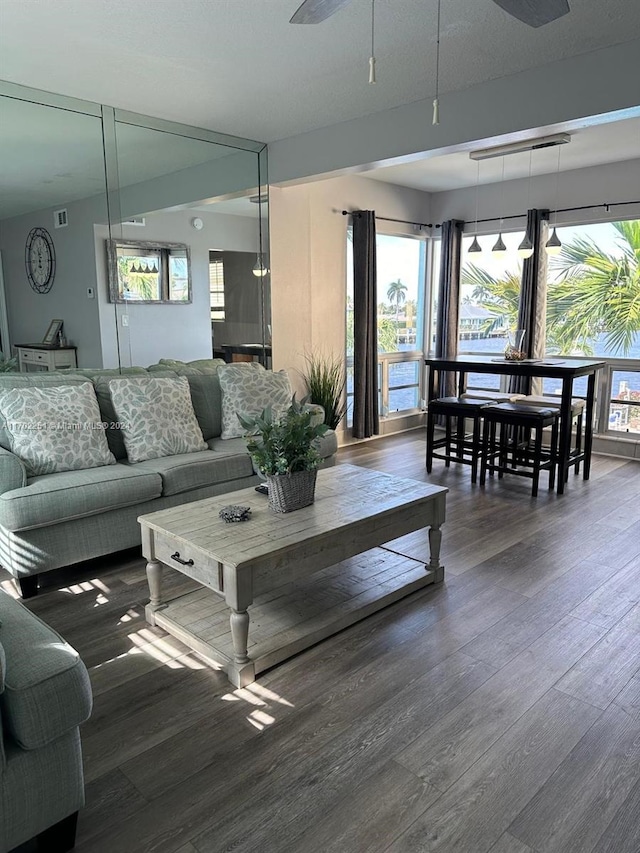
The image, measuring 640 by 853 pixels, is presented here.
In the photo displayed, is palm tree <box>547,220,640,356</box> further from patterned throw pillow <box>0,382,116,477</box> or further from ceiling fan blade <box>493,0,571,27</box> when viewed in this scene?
patterned throw pillow <box>0,382,116,477</box>

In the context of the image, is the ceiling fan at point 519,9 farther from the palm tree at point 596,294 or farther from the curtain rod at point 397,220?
the palm tree at point 596,294

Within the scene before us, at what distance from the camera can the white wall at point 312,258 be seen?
5.29 metres

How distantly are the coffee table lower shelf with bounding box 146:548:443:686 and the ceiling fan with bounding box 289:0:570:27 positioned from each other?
220cm

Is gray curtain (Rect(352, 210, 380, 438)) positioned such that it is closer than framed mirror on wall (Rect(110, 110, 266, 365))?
No

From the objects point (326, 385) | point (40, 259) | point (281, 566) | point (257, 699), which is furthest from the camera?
point (326, 385)

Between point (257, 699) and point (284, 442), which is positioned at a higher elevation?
point (284, 442)

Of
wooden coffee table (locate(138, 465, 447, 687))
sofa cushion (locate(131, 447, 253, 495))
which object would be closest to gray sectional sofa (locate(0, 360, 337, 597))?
sofa cushion (locate(131, 447, 253, 495))

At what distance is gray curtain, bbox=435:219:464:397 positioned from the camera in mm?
6730

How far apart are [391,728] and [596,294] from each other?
203 inches

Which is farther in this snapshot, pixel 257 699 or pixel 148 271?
pixel 148 271

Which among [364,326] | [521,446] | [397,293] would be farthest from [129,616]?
[397,293]

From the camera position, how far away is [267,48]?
3.15m

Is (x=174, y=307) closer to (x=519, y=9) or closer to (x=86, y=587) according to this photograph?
(x=86, y=587)

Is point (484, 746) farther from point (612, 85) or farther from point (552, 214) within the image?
point (552, 214)
